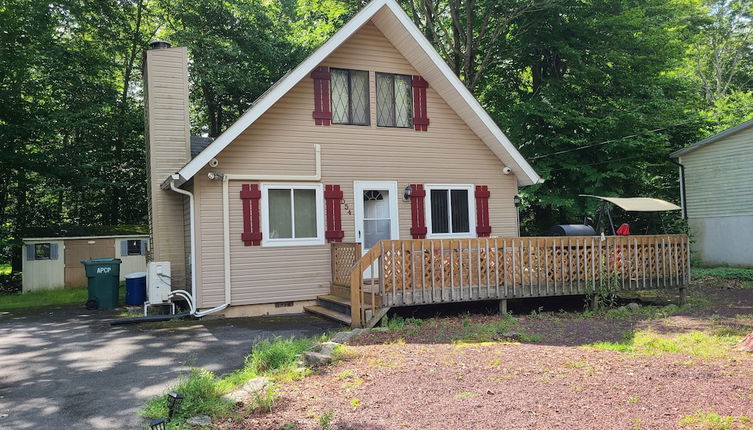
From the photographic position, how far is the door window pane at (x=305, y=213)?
10656 millimetres

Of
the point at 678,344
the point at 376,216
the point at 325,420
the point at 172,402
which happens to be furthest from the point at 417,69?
the point at 172,402

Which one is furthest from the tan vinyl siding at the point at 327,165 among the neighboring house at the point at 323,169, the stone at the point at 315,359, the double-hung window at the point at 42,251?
the double-hung window at the point at 42,251

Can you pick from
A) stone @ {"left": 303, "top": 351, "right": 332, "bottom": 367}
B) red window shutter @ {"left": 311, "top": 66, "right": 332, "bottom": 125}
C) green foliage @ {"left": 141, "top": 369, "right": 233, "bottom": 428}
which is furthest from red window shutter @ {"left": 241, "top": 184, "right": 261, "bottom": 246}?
green foliage @ {"left": 141, "top": 369, "right": 233, "bottom": 428}

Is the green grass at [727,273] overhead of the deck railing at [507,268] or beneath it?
beneath

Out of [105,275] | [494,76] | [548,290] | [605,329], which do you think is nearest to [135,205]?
[105,275]

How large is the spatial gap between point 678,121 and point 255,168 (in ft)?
55.1

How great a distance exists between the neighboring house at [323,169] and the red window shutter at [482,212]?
3cm

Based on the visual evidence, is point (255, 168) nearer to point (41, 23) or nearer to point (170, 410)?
point (170, 410)

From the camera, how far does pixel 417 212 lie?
38.0 ft

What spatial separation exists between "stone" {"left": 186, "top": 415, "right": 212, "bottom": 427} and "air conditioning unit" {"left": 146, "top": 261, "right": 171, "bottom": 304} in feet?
21.6

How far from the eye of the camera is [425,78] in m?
11.9

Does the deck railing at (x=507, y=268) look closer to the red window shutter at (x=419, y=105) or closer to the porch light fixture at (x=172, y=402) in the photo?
the red window shutter at (x=419, y=105)

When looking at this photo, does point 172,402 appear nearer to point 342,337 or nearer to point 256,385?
point 256,385

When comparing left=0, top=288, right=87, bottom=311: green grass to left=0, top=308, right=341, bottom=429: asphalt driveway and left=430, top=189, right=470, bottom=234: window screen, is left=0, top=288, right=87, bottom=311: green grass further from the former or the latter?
left=430, top=189, right=470, bottom=234: window screen
